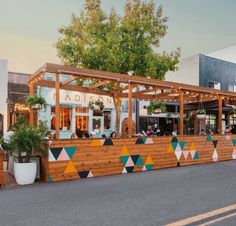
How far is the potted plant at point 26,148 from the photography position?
7.69 metres

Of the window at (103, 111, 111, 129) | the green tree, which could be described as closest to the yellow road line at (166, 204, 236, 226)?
the green tree

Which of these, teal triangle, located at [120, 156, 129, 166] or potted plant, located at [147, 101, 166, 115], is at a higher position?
potted plant, located at [147, 101, 166, 115]

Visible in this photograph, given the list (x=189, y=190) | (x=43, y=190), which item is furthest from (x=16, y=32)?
(x=189, y=190)

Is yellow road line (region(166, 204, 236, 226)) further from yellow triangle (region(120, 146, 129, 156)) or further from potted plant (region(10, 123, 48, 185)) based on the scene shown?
potted plant (region(10, 123, 48, 185))

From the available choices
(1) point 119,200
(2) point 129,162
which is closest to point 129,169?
(2) point 129,162

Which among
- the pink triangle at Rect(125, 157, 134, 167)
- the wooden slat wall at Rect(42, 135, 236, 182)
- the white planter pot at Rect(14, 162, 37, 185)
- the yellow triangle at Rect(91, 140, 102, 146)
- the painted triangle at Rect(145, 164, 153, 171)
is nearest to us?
the white planter pot at Rect(14, 162, 37, 185)

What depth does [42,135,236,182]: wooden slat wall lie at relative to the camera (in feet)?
26.7

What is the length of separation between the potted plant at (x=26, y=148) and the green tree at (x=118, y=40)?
7368 mm

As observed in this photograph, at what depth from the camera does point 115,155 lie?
30.3 ft

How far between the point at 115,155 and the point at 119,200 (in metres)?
3.28

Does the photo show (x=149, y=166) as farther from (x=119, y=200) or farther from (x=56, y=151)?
(x=119, y=200)

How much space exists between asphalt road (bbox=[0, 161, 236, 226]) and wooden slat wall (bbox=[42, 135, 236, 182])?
0.44m

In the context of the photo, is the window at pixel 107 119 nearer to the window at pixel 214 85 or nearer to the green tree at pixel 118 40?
the green tree at pixel 118 40

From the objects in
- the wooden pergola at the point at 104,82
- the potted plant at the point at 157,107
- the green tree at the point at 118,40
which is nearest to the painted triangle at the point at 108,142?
the wooden pergola at the point at 104,82
